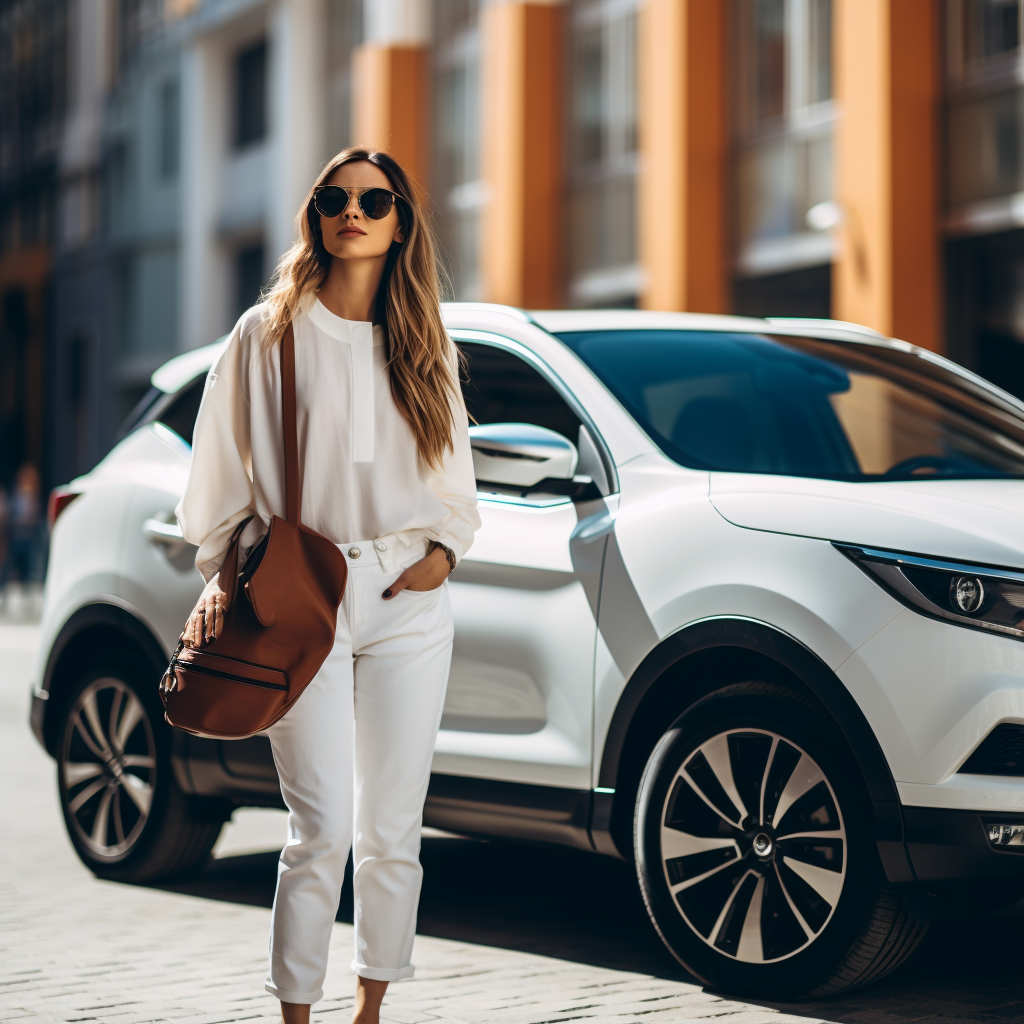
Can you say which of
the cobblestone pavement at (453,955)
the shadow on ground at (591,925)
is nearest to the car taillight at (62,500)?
the cobblestone pavement at (453,955)

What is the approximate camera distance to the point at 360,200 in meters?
3.80

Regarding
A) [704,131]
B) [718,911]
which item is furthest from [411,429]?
[704,131]

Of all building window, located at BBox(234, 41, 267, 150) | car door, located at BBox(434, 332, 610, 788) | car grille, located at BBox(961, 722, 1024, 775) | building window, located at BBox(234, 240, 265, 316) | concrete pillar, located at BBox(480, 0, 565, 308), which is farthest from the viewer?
building window, located at BBox(234, 41, 267, 150)

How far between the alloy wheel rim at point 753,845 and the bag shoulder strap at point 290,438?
1360 mm

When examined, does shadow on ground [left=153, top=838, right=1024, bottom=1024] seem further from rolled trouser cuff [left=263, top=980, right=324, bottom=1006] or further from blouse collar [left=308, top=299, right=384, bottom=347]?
blouse collar [left=308, top=299, right=384, bottom=347]

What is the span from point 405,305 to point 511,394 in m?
1.60

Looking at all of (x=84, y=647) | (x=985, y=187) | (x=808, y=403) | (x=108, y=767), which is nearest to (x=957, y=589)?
(x=808, y=403)

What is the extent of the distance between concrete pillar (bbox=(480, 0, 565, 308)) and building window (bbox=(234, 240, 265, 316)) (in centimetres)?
1059

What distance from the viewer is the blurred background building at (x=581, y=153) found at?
58.6ft

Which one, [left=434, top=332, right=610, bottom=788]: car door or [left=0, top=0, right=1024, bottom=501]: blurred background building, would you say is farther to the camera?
[left=0, top=0, right=1024, bottom=501]: blurred background building

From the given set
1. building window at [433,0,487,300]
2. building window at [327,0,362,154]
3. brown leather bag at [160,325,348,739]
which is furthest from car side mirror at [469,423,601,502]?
building window at [327,0,362,154]

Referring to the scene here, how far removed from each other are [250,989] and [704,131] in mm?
17283

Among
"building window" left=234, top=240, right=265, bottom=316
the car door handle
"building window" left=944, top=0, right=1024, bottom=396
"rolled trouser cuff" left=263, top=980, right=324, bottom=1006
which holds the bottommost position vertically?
"rolled trouser cuff" left=263, top=980, right=324, bottom=1006

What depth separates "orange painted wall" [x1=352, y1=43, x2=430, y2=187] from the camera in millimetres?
27672
